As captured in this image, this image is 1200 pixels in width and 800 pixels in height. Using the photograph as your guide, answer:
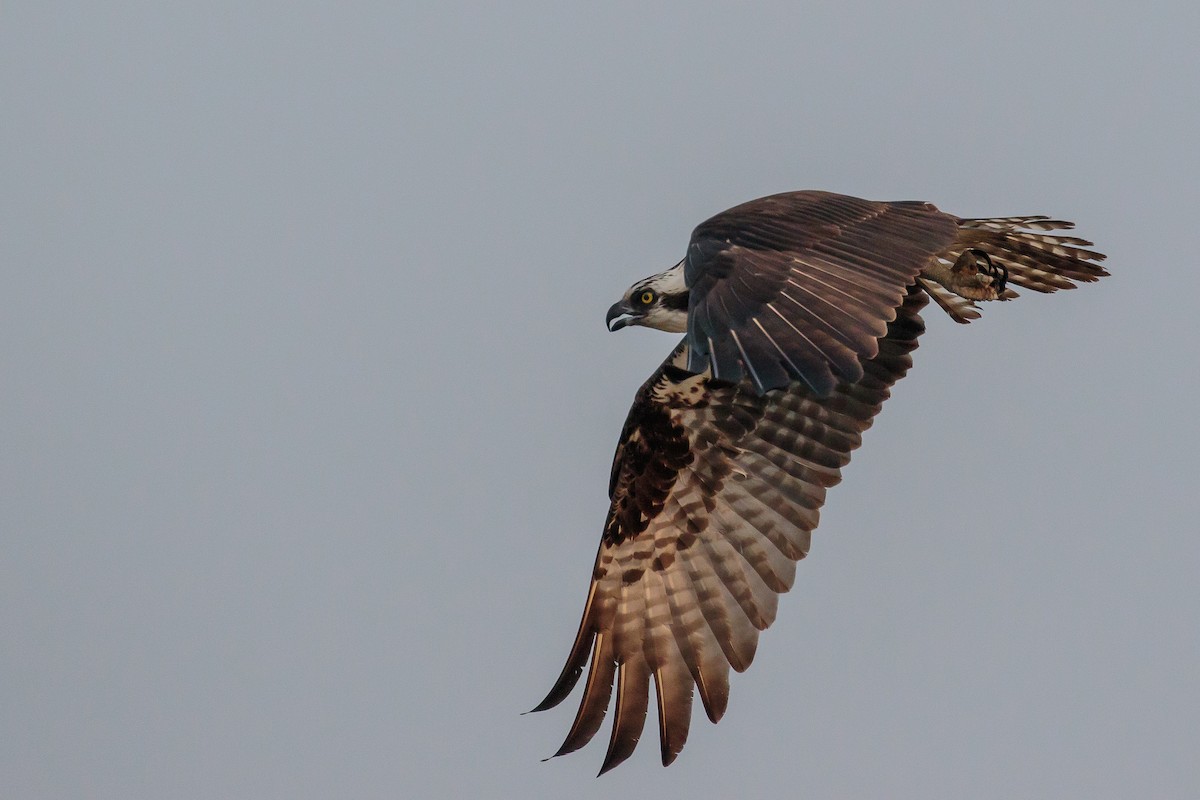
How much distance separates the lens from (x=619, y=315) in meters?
10.3

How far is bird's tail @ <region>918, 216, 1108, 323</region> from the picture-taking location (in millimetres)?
10289

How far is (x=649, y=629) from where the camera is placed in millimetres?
9906

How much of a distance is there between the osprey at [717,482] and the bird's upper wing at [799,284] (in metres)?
0.13

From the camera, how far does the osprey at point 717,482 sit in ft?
31.4

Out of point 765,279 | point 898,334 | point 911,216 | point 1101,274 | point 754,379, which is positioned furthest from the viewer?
point 1101,274

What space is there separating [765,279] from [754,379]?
0.81 meters

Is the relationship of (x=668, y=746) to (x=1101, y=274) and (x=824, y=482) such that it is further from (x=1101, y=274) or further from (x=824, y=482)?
(x=1101, y=274)

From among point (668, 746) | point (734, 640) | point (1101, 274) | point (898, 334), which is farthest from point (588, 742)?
point (1101, 274)

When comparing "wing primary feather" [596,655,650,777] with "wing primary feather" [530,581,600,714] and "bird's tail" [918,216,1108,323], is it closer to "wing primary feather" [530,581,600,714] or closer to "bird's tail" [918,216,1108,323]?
"wing primary feather" [530,581,600,714]

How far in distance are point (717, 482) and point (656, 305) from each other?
3.68ft

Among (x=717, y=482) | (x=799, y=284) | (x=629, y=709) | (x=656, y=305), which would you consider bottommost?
(x=629, y=709)

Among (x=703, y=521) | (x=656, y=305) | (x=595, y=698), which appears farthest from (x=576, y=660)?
(x=656, y=305)

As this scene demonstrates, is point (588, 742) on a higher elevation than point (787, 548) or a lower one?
lower

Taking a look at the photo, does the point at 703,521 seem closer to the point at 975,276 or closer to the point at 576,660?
the point at 576,660
